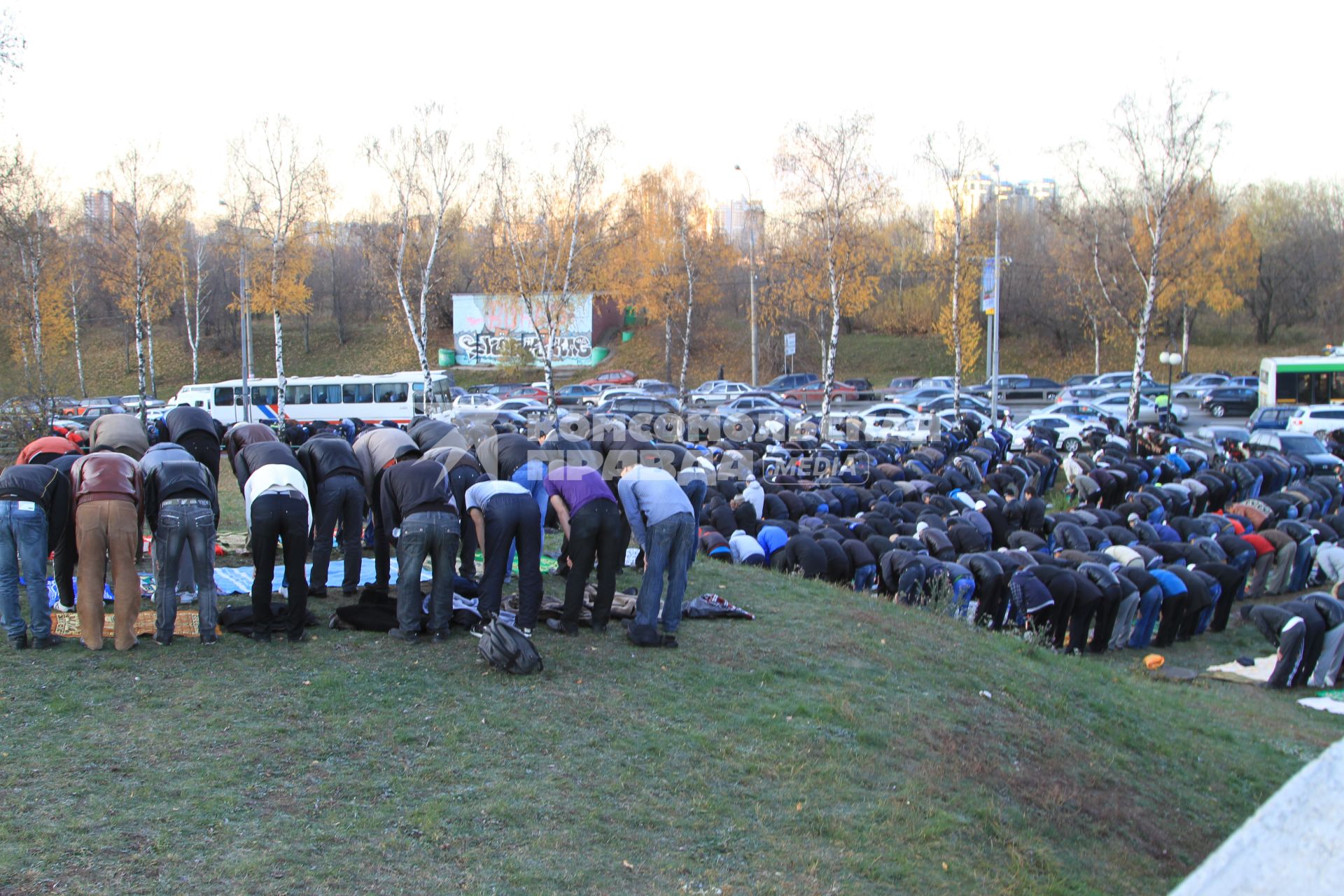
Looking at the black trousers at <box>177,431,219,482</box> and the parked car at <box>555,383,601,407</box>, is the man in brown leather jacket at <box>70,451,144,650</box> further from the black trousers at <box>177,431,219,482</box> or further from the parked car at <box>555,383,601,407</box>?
the parked car at <box>555,383,601,407</box>

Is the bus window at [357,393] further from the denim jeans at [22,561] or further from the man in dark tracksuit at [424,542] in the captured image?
the denim jeans at [22,561]

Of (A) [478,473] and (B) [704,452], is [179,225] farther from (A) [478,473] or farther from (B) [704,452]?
(A) [478,473]

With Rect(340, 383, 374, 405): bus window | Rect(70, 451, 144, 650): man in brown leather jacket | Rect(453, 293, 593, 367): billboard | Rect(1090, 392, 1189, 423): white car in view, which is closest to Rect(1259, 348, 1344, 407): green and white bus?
Rect(1090, 392, 1189, 423): white car

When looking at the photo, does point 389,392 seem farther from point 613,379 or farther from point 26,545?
point 26,545

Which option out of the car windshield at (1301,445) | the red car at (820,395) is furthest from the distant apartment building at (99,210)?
the car windshield at (1301,445)

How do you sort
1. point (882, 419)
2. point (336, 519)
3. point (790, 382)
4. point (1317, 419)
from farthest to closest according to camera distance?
1. point (790, 382)
2. point (1317, 419)
3. point (882, 419)
4. point (336, 519)

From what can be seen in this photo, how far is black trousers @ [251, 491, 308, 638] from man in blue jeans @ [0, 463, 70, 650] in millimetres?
1394

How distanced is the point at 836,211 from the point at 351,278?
4548 cm

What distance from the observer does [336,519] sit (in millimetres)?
8703

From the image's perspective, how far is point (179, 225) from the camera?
36.8m

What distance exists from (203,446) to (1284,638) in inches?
480

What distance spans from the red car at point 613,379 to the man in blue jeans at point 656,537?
41104mm

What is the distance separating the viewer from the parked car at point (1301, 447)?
76.5 ft

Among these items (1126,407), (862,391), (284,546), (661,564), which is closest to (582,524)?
(661,564)
